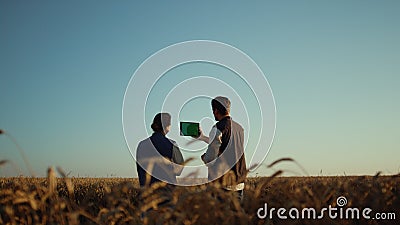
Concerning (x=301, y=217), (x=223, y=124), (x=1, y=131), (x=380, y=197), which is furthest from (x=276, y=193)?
(x=223, y=124)

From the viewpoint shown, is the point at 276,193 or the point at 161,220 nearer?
the point at 161,220

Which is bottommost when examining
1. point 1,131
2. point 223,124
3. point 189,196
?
point 189,196

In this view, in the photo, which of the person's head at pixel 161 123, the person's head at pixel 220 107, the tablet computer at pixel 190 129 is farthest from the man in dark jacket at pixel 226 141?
the person's head at pixel 161 123

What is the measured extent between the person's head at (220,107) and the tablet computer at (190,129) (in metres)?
0.40

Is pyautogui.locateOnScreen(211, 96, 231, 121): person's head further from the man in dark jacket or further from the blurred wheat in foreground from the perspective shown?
the blurred wheat in foreground

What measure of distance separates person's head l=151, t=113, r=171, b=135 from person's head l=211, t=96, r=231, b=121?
0.98 metres

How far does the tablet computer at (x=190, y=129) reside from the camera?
7.64 meters

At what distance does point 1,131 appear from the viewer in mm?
3375

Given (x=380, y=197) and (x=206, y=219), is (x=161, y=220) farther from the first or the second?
(x=380, y=197)

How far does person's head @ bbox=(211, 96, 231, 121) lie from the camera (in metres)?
7.50

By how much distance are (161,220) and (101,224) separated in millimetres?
616

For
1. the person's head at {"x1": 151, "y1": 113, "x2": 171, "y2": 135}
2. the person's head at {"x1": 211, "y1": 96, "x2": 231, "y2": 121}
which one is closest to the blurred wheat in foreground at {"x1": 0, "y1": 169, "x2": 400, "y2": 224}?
the person's head at {"x1": 211, "y1": 96, "x2": 231, "y2": 121}

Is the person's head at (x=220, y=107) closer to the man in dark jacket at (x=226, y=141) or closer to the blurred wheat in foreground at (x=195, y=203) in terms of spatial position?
the man in dark jacket at (x=226, y=141)

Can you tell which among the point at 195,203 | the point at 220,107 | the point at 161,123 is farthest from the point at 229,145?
the point at 195,203
